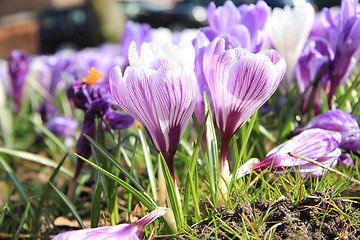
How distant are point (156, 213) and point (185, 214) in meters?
0.11

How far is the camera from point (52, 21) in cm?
1030

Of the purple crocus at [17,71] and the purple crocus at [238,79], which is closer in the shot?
the purple crocus at [238,79]

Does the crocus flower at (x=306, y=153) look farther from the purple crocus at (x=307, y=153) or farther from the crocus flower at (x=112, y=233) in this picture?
the crocus flower at (x=112, y=233)

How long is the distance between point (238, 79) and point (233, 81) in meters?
0.01


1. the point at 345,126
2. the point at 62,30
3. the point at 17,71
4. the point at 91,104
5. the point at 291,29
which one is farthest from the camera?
the point at 62,30

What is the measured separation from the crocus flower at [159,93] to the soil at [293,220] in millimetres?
200

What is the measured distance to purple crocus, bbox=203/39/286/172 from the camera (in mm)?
1035

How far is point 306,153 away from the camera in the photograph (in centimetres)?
122

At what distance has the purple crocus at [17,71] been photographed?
2.78 meters

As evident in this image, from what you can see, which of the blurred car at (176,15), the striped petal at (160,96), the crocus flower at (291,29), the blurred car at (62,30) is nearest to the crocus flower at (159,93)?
the striped petal at (160,96)

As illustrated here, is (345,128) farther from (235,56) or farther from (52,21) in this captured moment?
(52,21)

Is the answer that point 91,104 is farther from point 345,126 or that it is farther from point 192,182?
point 345,126

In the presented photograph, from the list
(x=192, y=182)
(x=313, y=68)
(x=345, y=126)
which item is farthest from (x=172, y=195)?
(x=313, y=68)

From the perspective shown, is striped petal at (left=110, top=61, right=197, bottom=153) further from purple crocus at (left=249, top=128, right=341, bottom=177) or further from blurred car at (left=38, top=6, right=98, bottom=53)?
blurred car at (left=38, top=6, right=98, bottom=53)
